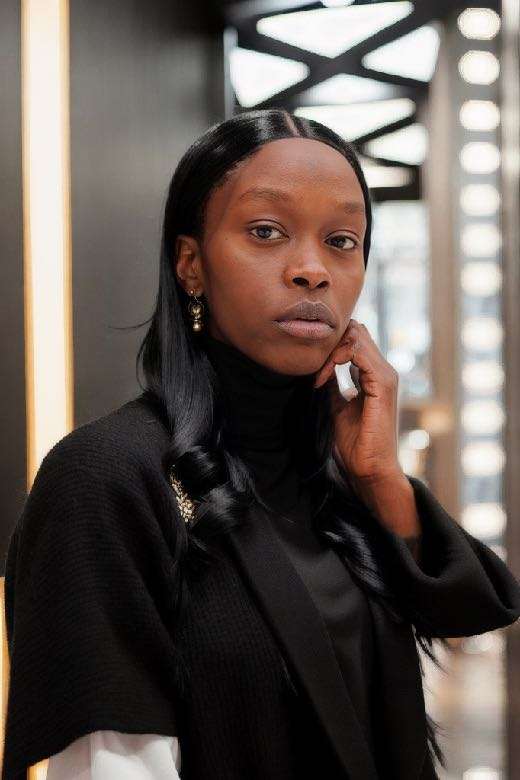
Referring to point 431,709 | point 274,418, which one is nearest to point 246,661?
point 274,418

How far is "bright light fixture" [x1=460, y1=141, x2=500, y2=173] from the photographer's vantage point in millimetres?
4633

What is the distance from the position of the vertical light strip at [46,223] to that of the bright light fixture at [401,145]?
16.4 ft

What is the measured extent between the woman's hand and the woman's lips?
16 cm

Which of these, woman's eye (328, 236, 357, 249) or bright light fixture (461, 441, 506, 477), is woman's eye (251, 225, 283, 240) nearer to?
woman's eye (328, 236, 357, 249)

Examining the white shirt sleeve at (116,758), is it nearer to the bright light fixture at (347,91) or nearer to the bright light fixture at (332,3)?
the bright light fixture at (332,3)

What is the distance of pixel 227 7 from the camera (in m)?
2.69

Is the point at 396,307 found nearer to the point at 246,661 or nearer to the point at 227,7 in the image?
the point at 227,7

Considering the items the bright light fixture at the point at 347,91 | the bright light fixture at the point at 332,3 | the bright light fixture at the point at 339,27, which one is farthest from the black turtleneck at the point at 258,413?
the bright light fixture at the point at 347,91

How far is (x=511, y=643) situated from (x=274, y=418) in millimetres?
1914

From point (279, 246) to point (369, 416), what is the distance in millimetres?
328

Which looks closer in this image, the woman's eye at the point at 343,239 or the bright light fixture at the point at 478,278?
the woman's eye at the point at 343,239

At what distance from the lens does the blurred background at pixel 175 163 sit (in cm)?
176

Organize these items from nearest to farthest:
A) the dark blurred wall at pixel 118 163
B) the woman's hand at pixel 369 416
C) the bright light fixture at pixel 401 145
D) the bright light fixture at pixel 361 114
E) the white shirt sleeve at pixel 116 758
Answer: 1. the white shirt sleeve at pixel 116 758
2. the woman's hand at pixel 369 416
3. the dark blurred wall at pixel 118 163
4. the bright light fixture at pixel 361 114
5. the bright light fixture at pixel 401 145

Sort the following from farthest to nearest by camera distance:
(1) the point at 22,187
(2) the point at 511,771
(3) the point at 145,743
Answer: (2) the point at 511,771 < (1) the point at 22,187 < (3) the point at 145,743
